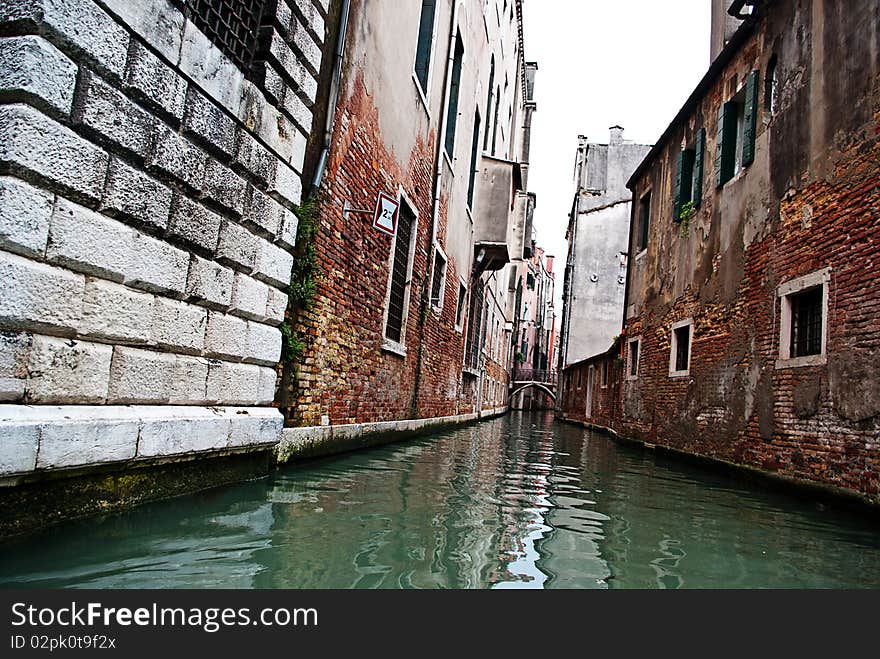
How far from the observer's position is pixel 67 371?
9.40 ft

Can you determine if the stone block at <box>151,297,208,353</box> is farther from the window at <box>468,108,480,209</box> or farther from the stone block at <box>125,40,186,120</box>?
the window at <box>468,108,480,209</box>

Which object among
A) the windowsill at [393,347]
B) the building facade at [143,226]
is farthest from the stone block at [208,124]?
the windowsill at [393,347]

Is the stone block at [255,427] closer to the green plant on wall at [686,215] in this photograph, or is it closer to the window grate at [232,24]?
the window grate at [232,24]

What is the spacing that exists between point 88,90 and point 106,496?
5.95 feet

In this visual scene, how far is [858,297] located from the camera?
5664mm

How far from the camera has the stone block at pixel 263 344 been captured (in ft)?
14.4

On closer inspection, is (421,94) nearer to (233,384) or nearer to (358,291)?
(358,291)

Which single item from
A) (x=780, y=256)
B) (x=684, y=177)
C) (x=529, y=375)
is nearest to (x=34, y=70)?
(x=780, y=256)

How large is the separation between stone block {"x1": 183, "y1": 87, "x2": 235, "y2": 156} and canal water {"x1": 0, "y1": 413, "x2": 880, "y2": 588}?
1.97m

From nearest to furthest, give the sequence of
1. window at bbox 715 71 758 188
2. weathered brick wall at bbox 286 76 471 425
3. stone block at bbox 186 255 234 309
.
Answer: stone block at bbox 186 255 234 309 < weathered brick wall at bbox 286 76 471 425 < window at bbox 715 71 758 188

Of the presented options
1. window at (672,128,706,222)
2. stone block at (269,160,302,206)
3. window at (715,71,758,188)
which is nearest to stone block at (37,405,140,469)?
stone block at (269,160,302,206)

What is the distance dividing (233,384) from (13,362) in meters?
1.70

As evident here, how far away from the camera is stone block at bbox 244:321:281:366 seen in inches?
173
